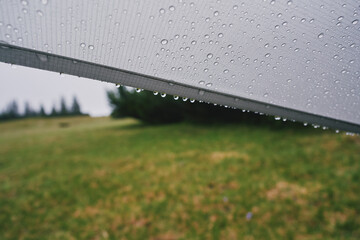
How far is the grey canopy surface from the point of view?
0.50 m

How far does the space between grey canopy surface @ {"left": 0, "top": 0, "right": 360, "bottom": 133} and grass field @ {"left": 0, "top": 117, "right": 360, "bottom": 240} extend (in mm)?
2363

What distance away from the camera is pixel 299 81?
0.71 m

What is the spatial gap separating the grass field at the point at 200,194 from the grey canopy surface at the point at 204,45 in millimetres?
2363

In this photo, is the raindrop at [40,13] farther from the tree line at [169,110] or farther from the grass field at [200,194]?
the tree line at [169,110]

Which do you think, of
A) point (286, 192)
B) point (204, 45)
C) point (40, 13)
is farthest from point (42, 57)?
point (286, 192)

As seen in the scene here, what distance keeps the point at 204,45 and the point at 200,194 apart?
330 cm

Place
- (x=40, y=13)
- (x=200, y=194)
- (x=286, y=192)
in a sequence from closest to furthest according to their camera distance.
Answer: (x=40, y=13)
(x=286, y=192)
(x=200, y=194)

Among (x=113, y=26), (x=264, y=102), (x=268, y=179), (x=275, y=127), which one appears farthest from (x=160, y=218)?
(x=275, y=127)

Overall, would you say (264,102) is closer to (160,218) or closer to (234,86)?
(234,86)

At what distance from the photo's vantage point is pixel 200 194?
360 cm

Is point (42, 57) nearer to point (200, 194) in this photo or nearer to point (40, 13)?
point (40, 13)

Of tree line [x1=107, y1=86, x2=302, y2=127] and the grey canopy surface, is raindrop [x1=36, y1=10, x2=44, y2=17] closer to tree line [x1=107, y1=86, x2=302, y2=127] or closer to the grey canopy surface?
the grey canopy surface

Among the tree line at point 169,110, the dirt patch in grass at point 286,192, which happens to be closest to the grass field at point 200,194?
the dirt patch in grass at point 286,192

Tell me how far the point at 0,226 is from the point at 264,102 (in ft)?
12.9
